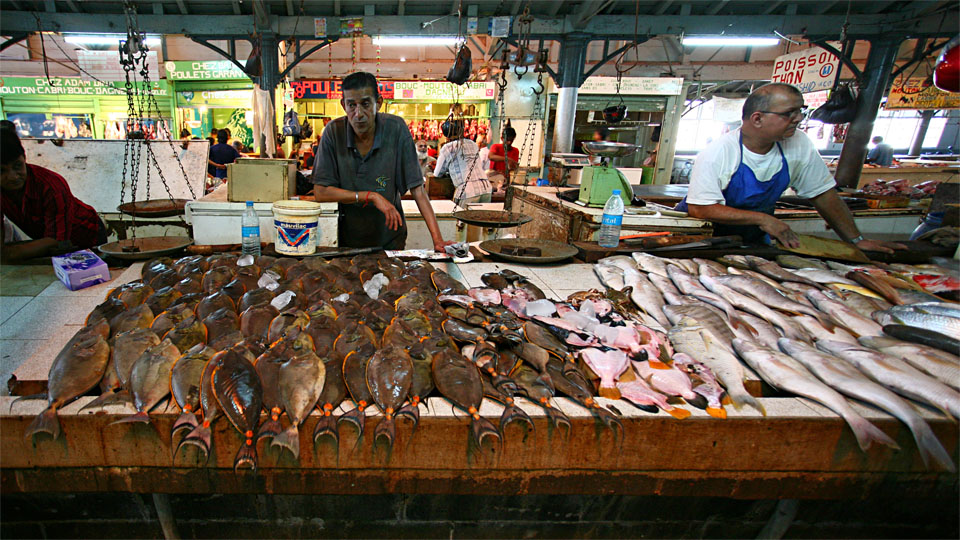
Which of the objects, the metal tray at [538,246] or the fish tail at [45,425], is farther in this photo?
the metal tray at [538,246]

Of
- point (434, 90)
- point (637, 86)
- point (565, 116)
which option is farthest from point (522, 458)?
point (637, 86)

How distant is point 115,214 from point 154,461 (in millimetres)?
4713

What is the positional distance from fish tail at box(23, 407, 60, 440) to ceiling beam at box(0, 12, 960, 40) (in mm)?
→ 9266

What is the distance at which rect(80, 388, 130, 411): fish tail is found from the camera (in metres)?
1.53

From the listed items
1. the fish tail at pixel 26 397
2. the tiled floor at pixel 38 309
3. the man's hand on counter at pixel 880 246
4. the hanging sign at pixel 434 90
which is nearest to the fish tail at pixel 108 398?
the fish tail at pixel 26 397

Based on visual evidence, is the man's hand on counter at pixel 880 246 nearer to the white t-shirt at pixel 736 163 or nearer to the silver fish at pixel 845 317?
the white t-shirt at pixel 736 163

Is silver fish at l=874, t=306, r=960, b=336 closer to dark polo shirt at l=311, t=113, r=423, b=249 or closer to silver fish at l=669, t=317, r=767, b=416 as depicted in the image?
silver fish at l=669, t=317, r=767, b=416

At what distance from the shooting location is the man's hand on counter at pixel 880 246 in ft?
11.4

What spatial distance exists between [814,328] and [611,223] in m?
1.58

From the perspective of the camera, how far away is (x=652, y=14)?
30.2ft

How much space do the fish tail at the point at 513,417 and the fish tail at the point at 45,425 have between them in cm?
154

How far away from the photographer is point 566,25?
9148 millimetres

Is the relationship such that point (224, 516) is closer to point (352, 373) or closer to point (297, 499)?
point (297, 499)

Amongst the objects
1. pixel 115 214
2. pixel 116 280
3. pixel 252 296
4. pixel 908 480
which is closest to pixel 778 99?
pixel 908 480
